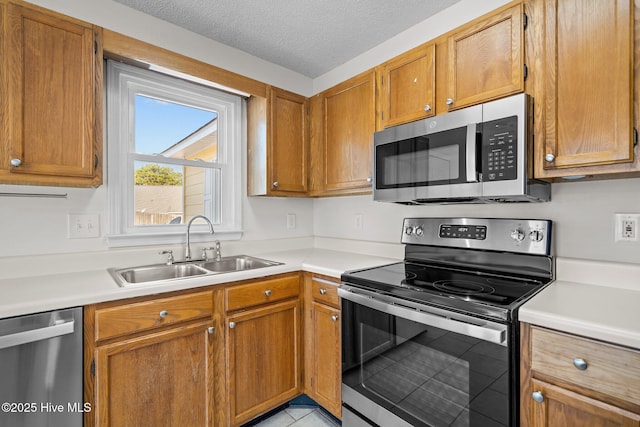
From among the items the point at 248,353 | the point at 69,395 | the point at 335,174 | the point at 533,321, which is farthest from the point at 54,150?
the point at 533,321

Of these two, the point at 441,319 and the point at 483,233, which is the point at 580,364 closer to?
the point at 441,319

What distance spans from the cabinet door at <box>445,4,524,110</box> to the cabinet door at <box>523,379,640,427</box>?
1.14 metres

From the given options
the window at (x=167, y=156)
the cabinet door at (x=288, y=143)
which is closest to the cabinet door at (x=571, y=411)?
the cabinet door at (x=288, y=143)

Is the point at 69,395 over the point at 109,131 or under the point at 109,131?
under

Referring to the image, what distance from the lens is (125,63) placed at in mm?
1788

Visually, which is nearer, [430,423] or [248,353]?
[430,423]

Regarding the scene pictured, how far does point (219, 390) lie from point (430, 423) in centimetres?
101

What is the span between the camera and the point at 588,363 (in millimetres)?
906

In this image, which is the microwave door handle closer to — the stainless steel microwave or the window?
the stainless steel microwave

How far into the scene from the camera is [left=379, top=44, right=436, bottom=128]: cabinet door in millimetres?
1634

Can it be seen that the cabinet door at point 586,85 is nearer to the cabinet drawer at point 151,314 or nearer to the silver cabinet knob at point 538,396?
the silver cabinet knob at point 538,396

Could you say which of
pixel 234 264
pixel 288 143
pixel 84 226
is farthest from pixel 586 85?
pixel 84 226

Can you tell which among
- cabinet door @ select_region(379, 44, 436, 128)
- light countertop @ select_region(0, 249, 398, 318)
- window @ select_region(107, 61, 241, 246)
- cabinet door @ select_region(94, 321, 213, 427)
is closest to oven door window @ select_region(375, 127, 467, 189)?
cabinet door @ select_region(379, 44, 436, 128)

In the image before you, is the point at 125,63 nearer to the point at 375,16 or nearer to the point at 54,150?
the point at 54,150
